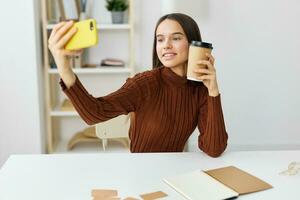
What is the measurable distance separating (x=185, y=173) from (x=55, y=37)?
562 mm

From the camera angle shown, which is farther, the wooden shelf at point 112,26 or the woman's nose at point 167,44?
the wooden shelf at point 112,26

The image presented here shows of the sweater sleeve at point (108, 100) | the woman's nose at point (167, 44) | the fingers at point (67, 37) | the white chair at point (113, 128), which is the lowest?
the white chair at point (113, 128)

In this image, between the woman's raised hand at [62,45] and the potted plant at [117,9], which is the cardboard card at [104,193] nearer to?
the woman's raised hand at [62,45]

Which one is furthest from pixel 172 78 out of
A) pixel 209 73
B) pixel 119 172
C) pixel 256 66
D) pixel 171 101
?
pixel 256 66

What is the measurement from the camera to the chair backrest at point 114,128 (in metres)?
1.85

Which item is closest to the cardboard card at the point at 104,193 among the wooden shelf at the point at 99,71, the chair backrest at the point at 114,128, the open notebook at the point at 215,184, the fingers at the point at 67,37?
the open notebook at the point at 215,184

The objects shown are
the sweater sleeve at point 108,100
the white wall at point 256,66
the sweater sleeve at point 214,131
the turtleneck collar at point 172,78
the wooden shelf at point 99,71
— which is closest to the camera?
the sweater sleeve at point 108,100

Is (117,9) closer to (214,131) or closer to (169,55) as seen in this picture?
(169,55)

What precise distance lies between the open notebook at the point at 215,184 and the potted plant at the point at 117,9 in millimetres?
1713

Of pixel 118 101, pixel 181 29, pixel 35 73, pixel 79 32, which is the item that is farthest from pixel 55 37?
pixel 35 73

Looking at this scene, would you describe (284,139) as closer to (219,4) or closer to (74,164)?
(219,4)

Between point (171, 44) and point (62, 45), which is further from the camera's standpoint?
point (171, 44)

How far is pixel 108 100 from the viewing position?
137 centimetres

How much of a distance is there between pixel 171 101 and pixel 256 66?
160 centimetres
